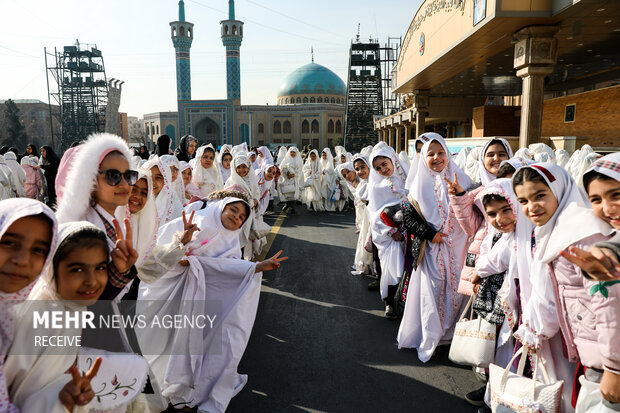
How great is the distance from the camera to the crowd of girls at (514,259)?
170 cm

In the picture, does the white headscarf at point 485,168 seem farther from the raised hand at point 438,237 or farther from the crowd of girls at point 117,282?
the crowd of girls at point 117,282

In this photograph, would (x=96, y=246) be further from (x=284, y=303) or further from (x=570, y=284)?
(x=284, y=303)

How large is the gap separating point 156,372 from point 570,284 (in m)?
2.49

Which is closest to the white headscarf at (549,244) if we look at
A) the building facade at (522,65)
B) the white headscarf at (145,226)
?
the white headscarf at (145,226)

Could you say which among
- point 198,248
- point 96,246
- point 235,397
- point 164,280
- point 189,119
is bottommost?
point 235,397

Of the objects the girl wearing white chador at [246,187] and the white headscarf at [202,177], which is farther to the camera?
the white headscarf at [202,177]

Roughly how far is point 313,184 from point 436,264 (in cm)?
755

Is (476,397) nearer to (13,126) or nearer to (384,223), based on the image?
(384,223)

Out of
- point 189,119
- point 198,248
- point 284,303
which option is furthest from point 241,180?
point 189,119

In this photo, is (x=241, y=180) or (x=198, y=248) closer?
(x=198, y=248)

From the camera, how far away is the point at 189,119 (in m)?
44.8

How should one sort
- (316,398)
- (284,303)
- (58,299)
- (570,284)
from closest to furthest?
(58,299)
(570,284)
(316,398)
(284,303)

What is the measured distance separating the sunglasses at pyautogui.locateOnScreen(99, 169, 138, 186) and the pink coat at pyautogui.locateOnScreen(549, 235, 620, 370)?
205 centimetres

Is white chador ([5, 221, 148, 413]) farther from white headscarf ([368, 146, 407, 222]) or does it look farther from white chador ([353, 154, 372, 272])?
white chador ([353, 154, 372, 272])
